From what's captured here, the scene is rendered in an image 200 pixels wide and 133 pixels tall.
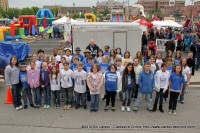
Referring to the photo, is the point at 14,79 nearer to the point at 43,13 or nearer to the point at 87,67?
the point at 87,67

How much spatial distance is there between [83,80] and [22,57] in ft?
27.8

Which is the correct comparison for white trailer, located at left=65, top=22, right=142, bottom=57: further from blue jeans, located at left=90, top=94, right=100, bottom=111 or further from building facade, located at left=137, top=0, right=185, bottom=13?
building facade, located at left=137, top=0, right=185, bottom=13

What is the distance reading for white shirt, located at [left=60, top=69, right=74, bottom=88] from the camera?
7125mm

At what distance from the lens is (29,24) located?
32.0m

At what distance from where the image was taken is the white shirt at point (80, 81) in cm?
709

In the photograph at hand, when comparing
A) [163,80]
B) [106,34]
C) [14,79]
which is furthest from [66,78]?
[106,34]

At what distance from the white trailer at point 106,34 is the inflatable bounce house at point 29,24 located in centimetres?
2251

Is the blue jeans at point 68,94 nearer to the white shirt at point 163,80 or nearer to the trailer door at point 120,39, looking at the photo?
the white shirt at point 163,80

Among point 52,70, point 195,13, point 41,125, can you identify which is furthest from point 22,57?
point 195,13

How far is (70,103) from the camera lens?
7.41 meters

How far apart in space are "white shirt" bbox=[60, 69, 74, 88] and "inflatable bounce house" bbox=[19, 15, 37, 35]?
88.1 feet

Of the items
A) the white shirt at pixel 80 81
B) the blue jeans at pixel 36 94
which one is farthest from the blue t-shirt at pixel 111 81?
the blue jeans at pixel 36 94

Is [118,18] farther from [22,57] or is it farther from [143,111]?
[143,111]

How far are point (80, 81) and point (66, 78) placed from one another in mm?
433
